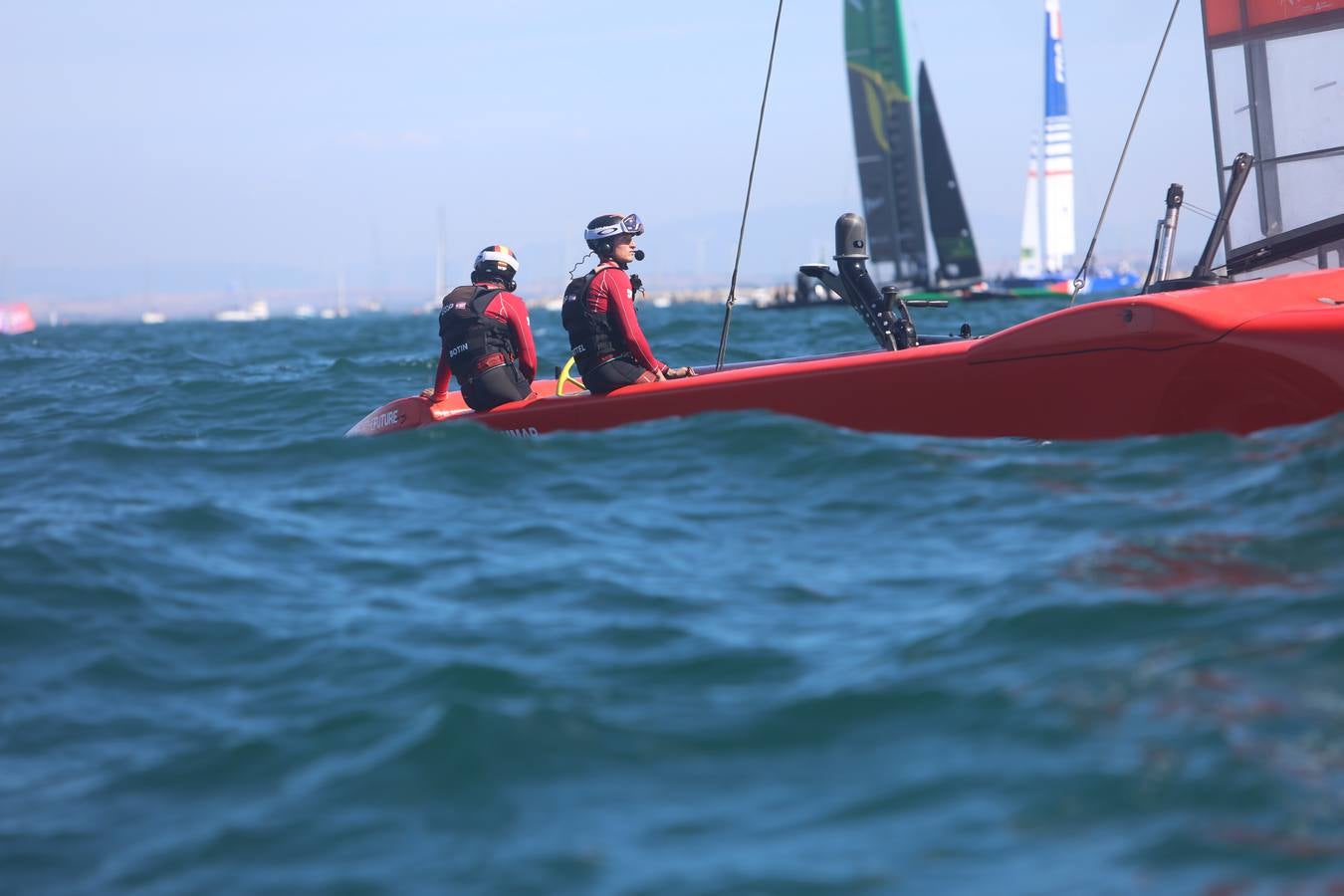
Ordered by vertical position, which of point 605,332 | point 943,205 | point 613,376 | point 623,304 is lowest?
point 613,376

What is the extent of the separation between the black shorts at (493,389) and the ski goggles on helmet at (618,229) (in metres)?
0.83

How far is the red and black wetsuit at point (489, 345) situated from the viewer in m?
7.48

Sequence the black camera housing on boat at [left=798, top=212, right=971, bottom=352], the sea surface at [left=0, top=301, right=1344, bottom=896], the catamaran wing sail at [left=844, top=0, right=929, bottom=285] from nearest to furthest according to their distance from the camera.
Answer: the sea surface at [left=0, top=301, right=1344, bottom=896]
the black camera housing on boat at [left=798, top=212, right=971, bottom=352]
the catamaran wing sail at [left=844, top=0, right=929, bottom=285]

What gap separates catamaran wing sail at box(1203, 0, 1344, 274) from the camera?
6.98 m

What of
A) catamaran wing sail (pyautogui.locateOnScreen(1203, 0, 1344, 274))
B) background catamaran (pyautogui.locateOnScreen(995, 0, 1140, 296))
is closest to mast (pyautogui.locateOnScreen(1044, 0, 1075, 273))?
background catamaran (pyautogui.locateOnScreen(995, 0, 1140, 296))

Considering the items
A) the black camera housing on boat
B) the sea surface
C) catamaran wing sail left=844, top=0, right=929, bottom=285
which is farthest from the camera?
catamaran wing sail left=844, top=0, right=929, bottom=285

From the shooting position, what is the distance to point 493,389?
7.46 metres

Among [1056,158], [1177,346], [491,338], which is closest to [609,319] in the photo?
[491,338]

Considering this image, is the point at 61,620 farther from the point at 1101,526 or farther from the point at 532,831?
the point at 1101,526

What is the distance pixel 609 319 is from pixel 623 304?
0.12 metres

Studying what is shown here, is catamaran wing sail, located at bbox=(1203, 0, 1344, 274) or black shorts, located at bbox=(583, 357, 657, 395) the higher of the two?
catamaran wing sail, located at bbox=(1203, 0, 1344, 274)

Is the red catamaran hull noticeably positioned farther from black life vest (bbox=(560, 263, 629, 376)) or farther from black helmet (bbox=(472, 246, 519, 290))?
black helmet (bbox=(472, 246, 519, 290))

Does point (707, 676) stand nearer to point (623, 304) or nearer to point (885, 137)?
point (623, 304)

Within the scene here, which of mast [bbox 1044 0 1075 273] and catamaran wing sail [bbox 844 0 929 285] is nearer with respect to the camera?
catamaran wing sail [bbox 844 0 929 285]
